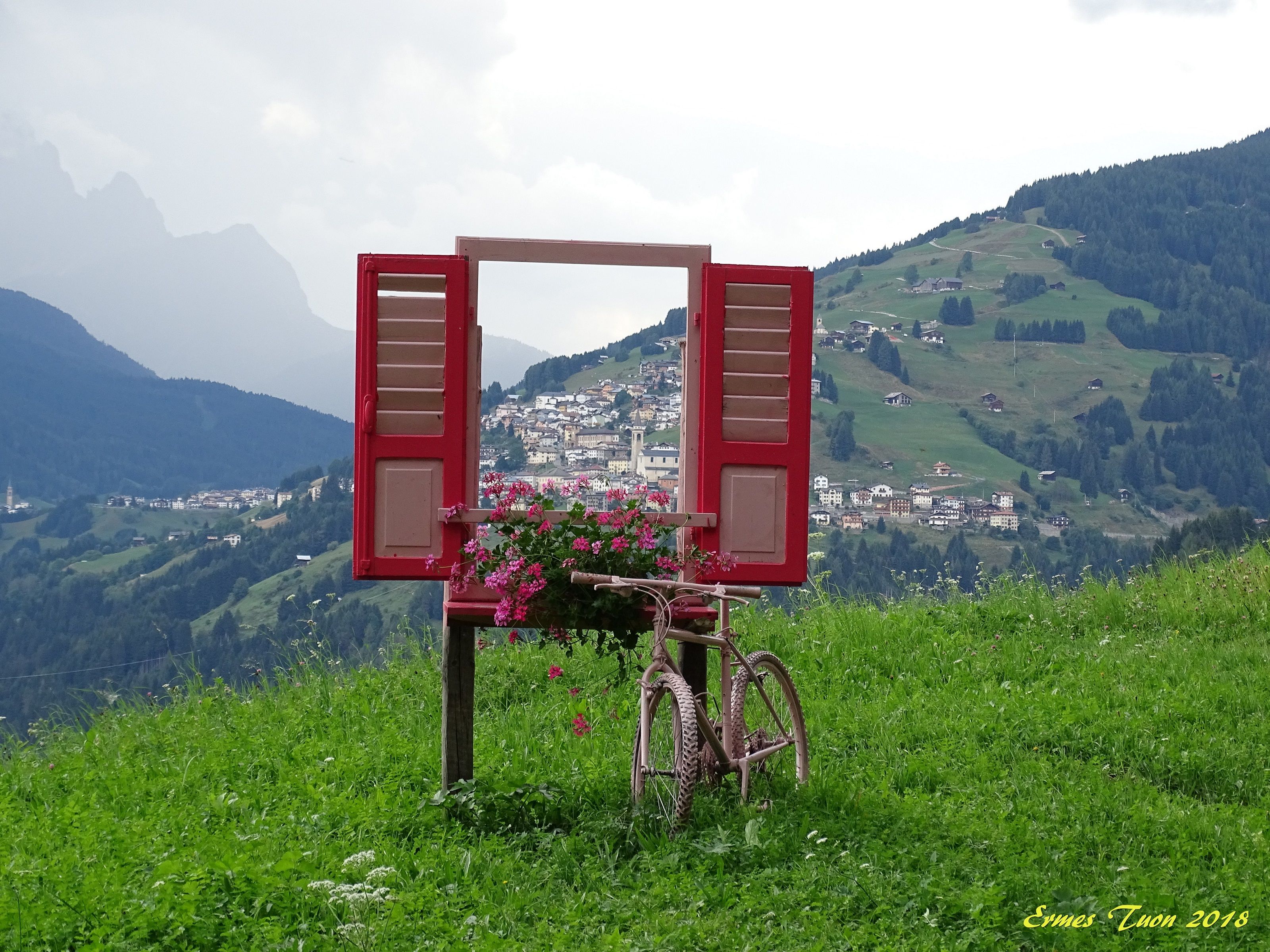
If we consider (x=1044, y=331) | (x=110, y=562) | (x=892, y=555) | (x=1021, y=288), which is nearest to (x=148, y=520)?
(x=110, y=562)

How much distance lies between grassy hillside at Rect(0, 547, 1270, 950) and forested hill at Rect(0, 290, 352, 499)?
156 metres

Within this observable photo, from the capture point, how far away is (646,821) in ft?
16.8

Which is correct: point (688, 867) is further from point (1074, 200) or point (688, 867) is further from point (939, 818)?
point (1074, 200)

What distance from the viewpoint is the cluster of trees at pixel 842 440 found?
106 m

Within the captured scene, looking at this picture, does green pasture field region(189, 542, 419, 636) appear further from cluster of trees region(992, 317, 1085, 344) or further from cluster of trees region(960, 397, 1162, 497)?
cluster of trees region(992, 317, 1085, 344)

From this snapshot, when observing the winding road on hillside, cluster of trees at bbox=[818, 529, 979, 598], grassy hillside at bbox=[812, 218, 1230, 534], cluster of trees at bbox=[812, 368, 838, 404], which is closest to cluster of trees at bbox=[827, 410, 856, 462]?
grassy hillside at bbox=[812, 218, 1230, 534]

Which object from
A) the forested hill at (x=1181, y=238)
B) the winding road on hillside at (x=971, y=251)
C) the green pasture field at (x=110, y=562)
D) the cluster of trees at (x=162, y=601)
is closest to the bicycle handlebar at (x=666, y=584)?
the cluster of trees at (x=162, y=601)

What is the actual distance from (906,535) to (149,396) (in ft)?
469

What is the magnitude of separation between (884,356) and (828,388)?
49.7 ft

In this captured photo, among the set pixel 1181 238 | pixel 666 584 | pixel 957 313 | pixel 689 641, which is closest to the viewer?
pixel 666 584

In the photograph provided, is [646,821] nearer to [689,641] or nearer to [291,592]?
[689,641]

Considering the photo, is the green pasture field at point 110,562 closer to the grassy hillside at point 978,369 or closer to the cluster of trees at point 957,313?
the grassy hillside at point 978,369

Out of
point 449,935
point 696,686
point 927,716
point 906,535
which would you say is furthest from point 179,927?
point 906,535

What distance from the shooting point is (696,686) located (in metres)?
5.79
